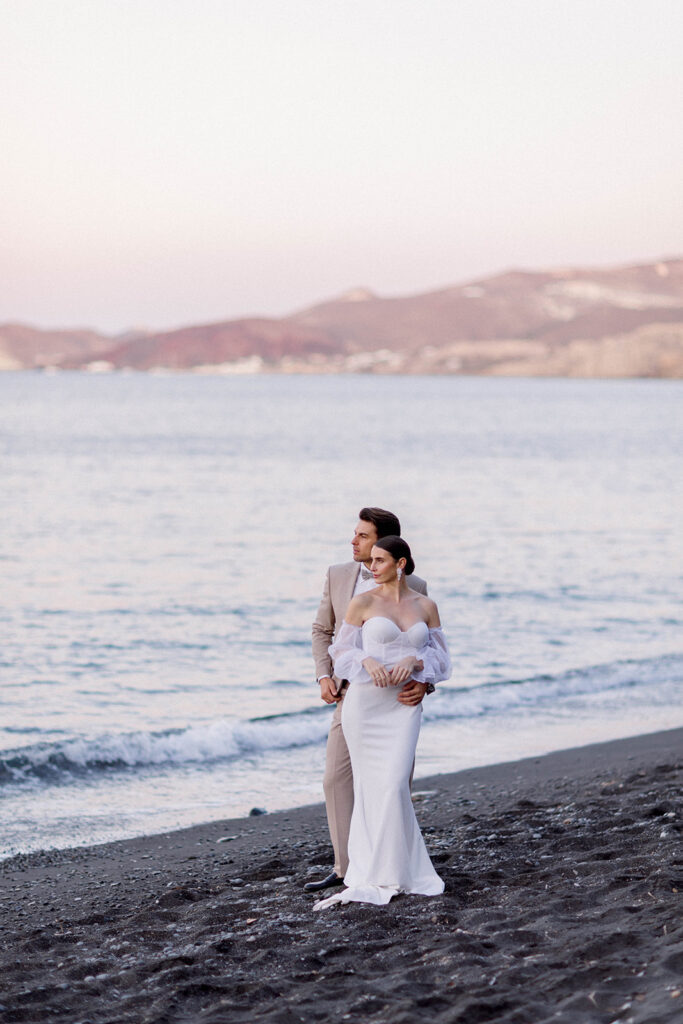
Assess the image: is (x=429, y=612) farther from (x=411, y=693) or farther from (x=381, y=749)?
(x=381, y=749)

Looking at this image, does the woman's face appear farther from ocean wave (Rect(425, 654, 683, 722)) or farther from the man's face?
ocean wave (Rect(425, 654, 683, 722))

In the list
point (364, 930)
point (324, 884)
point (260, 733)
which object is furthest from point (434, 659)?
point (260, 733)

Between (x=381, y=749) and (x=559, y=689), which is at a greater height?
(x=381, y=749)

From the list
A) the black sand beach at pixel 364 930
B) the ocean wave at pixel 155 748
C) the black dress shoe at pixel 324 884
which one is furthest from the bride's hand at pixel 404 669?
the ocean wave at pixel 155 748

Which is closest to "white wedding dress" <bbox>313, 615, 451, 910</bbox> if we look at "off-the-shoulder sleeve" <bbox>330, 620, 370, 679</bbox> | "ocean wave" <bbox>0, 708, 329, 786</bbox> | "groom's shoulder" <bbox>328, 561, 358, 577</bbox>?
"off-the-shoulder sleeve" <bbox>330, 620, 370, 679</bbox>

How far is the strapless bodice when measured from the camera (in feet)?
17.7

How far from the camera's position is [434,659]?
547cm

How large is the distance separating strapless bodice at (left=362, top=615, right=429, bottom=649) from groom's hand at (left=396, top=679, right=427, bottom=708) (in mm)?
181

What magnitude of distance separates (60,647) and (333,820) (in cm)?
1032

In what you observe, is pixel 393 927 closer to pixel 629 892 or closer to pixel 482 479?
pixel 629 892

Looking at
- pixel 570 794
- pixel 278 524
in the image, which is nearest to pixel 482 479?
pixel 278 524

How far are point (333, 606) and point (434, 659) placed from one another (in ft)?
1.99

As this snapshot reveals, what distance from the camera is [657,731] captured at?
1120cm

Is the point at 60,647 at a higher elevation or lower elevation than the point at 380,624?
lower
